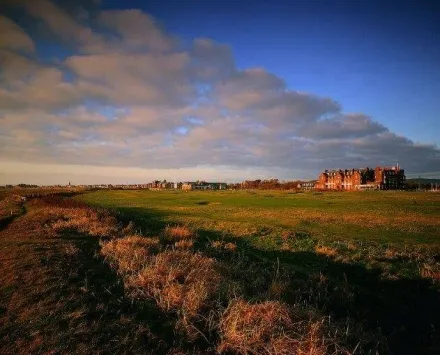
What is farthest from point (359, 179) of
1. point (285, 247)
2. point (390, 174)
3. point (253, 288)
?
point (253, 288)

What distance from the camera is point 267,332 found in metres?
9.13

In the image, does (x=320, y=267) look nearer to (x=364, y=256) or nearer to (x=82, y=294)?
(x=364, y=256)

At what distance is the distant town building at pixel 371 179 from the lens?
150875mm

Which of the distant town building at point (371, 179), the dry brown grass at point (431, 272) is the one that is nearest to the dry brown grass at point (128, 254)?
the dry brown grass at point (431, 272)

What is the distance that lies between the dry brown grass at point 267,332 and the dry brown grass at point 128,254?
212 inches

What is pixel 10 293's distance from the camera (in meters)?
10.6

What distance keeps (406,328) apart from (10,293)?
13.4 metres

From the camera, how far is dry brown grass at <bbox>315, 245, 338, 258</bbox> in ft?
67.4

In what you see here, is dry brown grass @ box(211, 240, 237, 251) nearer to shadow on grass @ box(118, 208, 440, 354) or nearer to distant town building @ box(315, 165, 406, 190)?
shadow on grass @ box(118, 208, 440, 354)

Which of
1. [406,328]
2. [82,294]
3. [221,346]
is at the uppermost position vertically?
[82,294]

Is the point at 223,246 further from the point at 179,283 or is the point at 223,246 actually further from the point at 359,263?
the point at 179,283

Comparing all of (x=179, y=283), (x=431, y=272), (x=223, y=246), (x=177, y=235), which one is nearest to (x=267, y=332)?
(x=179, y=283)

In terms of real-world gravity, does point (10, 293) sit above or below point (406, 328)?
above

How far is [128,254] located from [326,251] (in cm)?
1209
